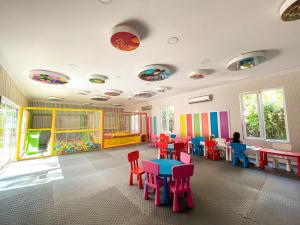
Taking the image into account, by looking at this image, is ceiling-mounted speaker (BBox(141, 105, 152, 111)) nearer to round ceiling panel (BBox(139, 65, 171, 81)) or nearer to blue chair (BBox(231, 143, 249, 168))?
round ceiling panel (BBox(139, 65, 171, 81))

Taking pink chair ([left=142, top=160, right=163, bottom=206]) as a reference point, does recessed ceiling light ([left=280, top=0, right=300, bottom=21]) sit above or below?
above

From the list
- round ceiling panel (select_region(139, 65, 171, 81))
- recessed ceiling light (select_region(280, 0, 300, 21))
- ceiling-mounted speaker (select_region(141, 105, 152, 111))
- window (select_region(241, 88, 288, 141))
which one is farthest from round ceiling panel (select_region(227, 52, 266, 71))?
ceiling-mounted speaker (select_region(141, 105, 152, 111))

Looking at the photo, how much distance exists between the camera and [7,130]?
4.49 m

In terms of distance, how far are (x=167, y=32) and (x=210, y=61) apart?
183 centimetres

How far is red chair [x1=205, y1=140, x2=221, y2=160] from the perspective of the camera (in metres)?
5.12

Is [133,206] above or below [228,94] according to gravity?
below

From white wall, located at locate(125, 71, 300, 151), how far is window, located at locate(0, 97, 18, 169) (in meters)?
7.48

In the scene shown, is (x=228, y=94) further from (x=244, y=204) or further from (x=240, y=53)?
(x=244, y=204)

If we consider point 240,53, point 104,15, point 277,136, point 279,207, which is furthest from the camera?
point 277,136

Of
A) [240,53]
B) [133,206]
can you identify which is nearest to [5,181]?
[133,206]

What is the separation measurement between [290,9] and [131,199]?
13.1ft

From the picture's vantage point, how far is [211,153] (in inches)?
210

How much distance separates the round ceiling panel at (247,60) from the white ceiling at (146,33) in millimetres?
130

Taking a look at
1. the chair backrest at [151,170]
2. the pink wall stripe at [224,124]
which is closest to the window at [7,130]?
the chair backrest at [151,170]
